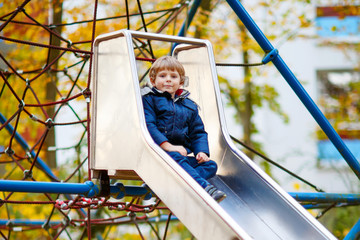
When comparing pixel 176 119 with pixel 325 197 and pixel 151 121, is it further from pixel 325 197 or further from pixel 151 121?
pixel 325 197

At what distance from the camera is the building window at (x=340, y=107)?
11.2 meters

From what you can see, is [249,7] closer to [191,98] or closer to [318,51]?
[318,51]

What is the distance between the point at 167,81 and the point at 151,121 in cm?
31

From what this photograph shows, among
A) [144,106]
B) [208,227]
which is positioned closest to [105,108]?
[144,106]

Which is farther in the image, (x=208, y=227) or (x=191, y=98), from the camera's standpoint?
(x=191, y=98)

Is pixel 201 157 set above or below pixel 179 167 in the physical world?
below

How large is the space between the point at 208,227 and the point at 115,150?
31.0 inches

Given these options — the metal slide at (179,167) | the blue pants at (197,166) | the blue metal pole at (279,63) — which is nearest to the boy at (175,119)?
the blue pants at (197,166)

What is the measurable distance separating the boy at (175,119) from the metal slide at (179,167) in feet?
0.48

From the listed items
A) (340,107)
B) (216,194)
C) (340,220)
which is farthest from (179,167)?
(340,107)

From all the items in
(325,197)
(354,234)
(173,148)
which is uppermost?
(173,148)

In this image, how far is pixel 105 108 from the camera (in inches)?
121

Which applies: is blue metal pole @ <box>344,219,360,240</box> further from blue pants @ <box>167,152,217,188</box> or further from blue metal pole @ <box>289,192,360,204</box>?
blue pants @ <box>167,152,217,188</box>

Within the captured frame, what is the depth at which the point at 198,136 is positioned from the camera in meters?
3.22
